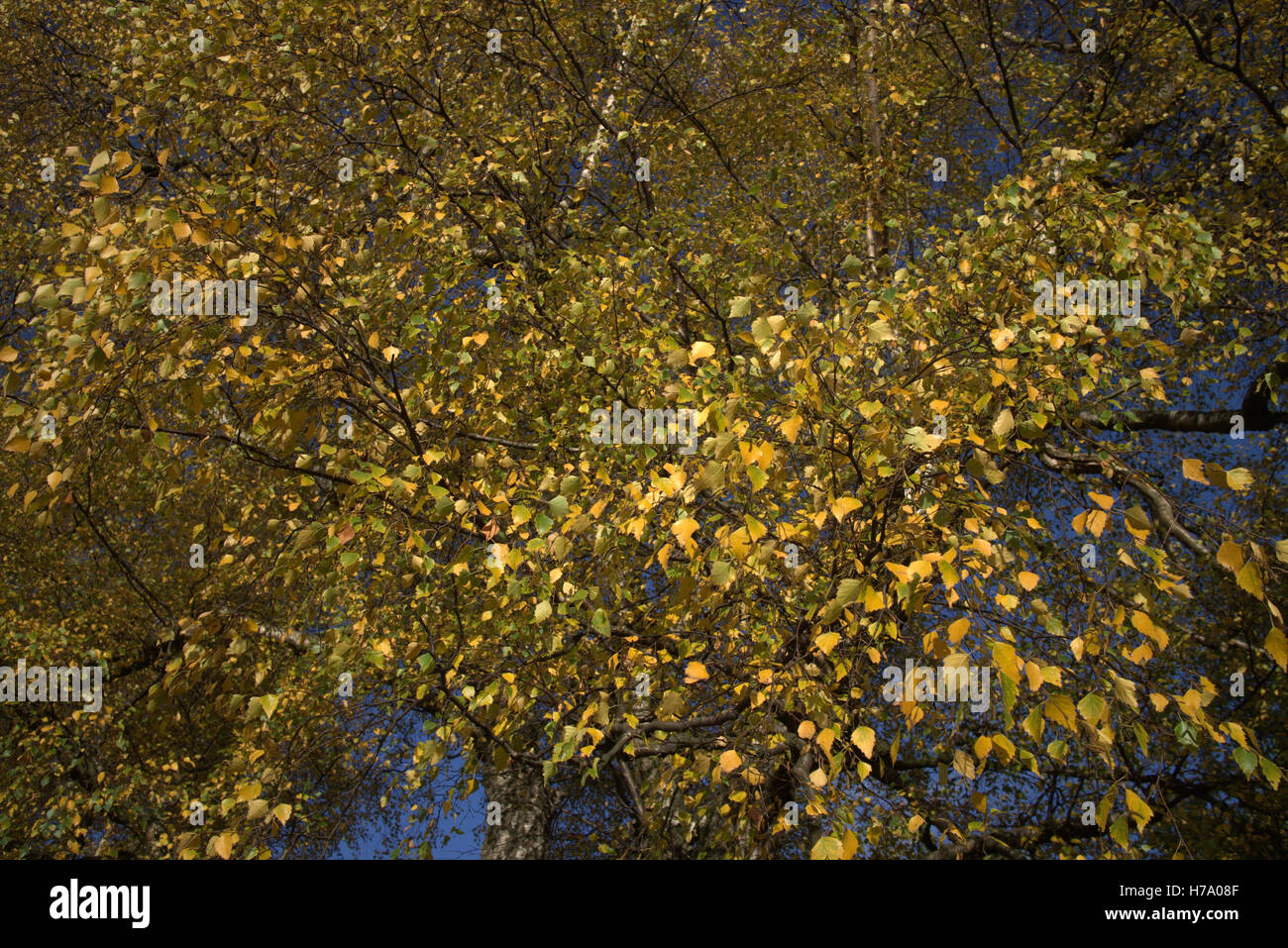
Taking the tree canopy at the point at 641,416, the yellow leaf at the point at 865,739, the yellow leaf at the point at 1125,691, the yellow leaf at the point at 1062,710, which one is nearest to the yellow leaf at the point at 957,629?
the tree canopy at the point at 641,416

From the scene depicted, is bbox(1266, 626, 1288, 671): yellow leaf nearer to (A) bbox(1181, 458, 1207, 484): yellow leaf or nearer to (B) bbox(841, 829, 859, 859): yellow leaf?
(A) bbox(1181, 458, 1207, 484): yellow leaf

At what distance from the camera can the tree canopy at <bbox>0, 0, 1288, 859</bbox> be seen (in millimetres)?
3365

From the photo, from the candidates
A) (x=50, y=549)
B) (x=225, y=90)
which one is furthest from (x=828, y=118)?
(x=50, y=549)

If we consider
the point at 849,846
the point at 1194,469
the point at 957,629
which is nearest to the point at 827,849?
the point at 849,846

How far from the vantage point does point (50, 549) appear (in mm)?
10273

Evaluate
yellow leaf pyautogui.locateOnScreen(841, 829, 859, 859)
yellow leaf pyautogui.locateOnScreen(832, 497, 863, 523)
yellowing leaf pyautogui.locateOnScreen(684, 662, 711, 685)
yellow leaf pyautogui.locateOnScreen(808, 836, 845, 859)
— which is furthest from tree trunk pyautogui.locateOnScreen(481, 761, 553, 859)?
yellow leaf pyautogui.locateOnScreen(832, 497, 863, 523)

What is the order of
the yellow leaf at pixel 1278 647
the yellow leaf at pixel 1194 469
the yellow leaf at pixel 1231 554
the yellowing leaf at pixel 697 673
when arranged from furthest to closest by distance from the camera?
the yellowing leaf at pixel 697 673, the yellow leaf at pixel 1194 469, the yellow leaf at pixel 1231 554, the yellow leaf at pixel 1278 647

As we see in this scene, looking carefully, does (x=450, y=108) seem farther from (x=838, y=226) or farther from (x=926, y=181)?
(x=926, y=181)

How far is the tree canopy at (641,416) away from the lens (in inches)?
132

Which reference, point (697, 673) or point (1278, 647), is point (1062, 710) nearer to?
point (1278, 647)

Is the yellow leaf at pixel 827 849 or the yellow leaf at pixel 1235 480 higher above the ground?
the yellow leaf at pixel 1235 480

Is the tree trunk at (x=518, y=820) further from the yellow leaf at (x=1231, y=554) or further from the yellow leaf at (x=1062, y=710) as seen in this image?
the yellow leaf at (x=1231, y=554)

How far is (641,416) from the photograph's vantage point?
191 inches

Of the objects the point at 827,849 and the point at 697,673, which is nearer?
the point at 827,849
